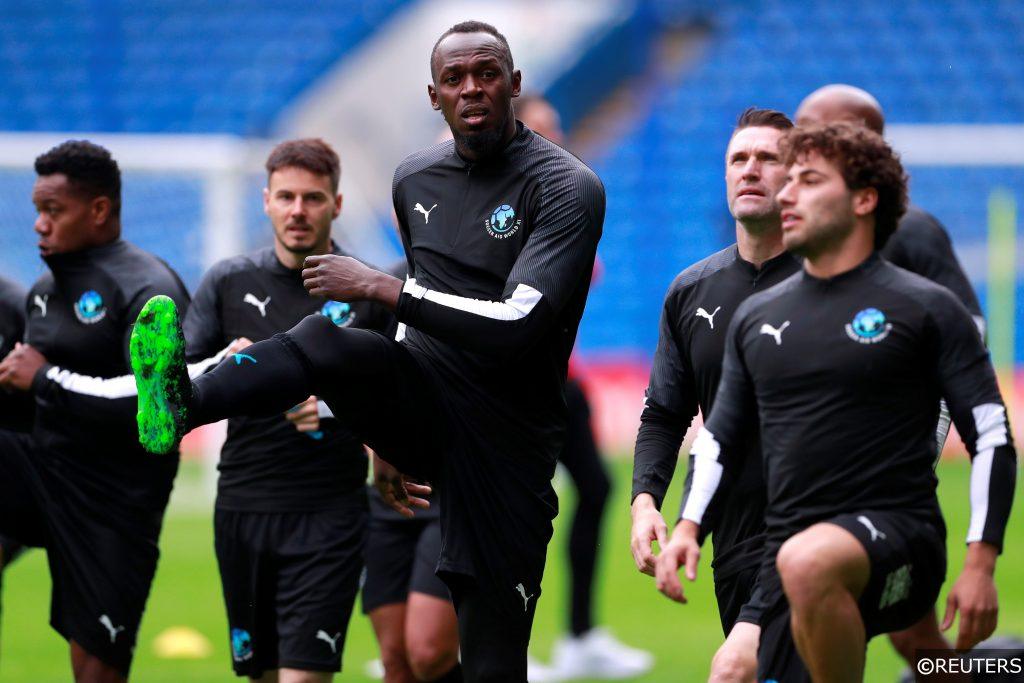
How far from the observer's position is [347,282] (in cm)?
423

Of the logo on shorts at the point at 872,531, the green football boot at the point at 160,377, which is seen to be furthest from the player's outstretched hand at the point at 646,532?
the green football boot at the point at 160,377

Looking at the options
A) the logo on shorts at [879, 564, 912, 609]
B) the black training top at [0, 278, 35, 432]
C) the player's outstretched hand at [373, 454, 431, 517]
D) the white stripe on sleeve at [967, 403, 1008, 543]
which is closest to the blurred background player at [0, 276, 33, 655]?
the black training top at [0, 278, 35, 432]

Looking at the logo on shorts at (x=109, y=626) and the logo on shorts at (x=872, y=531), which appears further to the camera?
the logo on shorts at (x=109, y=626)

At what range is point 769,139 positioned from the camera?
4742 mm

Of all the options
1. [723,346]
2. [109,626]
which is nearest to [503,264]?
[723,346]

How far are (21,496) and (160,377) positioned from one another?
2.11 metres

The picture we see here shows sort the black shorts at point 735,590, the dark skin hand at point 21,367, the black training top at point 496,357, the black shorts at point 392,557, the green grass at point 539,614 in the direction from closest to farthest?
the black training top at point 496,357
the black shorts at point 735,590
the dark skin hand at point 21,367
the black shorts at point 392,557
the green grass at point 539,614

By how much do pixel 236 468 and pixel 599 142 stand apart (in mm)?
14578

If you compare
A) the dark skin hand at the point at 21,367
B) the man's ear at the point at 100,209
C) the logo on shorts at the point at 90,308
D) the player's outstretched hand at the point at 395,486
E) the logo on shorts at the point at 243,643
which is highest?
the man's ear at the point at 100,209

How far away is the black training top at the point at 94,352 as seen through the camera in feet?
18.3

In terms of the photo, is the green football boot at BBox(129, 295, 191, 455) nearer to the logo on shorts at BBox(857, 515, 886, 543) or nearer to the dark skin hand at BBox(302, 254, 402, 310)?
the dark skin hand at BBox(302, 254, 402, 310)

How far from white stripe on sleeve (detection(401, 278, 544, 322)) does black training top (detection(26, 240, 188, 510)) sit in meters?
1.65

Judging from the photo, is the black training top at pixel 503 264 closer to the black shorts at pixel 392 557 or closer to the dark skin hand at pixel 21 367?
the dark skin hand at pixel 21 367

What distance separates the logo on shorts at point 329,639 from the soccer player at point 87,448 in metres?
0.71
